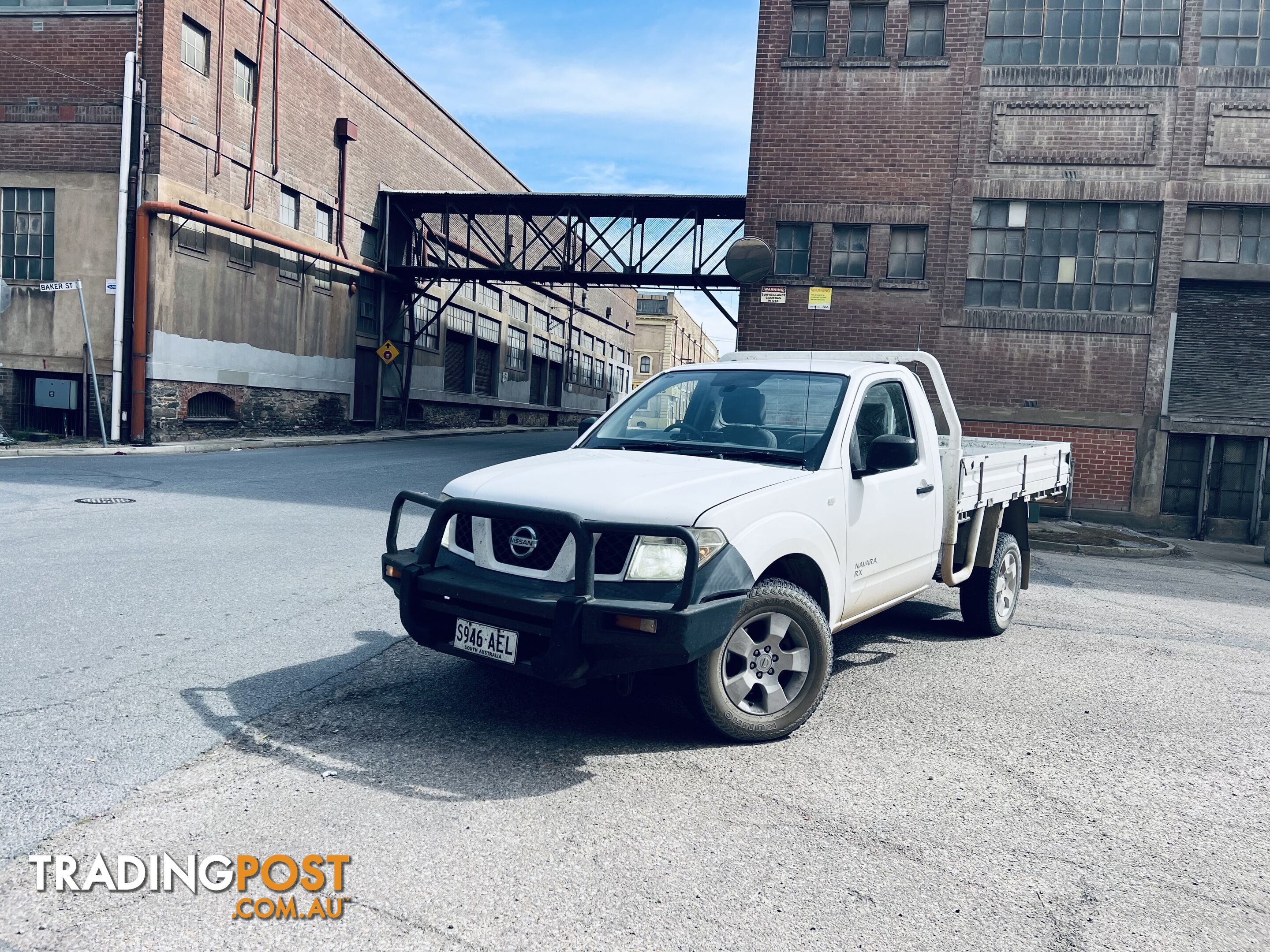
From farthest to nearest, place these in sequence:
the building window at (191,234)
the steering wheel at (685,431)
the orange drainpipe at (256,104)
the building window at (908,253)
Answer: the orange drainpipe at (256,104) → the building window at (191,234) → the building window at (908,253) → the steering wheel at (685,431)

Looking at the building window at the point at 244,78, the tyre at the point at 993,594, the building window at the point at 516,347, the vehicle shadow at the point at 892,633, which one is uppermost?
the building window at the point at 244,78

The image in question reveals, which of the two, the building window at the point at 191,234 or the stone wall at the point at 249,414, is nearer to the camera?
the stone wall at the point at 249,414

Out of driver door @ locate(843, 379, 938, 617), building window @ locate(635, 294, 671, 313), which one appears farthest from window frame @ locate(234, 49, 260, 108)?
building window @ locate(635, 294, 671, 313)

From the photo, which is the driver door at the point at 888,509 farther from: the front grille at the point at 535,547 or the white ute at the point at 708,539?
the front grille at the point at 535,547

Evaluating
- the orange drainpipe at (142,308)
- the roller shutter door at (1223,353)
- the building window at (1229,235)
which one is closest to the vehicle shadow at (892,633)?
the roller shutter door at (1223,353)

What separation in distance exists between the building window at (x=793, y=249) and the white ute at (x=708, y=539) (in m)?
13.2

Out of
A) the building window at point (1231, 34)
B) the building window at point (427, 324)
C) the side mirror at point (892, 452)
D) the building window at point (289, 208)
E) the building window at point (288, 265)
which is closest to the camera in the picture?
the side mirror at point (892, 452)

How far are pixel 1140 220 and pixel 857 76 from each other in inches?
227

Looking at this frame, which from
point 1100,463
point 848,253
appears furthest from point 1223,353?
point 848,253

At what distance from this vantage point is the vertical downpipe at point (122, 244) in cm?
2027

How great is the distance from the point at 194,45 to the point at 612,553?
76.9 feet

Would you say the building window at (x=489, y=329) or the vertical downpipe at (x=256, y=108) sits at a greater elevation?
the vertical downpipe at (x=256, y=108)

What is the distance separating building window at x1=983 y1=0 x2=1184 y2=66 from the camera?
16.2 metres

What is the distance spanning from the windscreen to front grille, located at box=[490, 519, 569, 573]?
120cm
